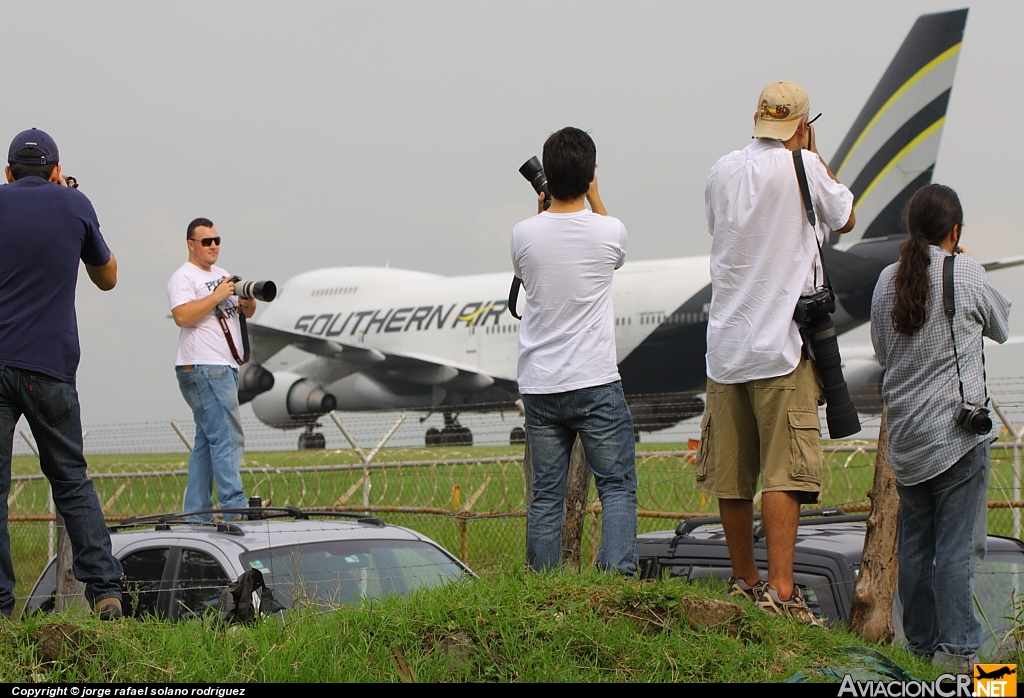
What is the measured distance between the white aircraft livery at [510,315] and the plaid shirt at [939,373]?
8002 mm

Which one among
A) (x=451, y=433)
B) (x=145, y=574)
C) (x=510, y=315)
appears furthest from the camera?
(x=510, y=315)

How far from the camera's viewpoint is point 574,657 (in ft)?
10.2

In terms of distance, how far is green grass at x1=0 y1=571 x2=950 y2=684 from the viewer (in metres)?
3.00

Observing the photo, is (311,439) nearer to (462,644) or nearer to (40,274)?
(40,274)

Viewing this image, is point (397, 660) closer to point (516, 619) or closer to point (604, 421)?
point (516, 619)

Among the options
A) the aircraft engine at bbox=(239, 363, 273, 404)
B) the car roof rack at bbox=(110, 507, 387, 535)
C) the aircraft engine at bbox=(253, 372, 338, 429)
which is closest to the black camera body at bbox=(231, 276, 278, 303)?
the car roof rack at bbox=(110, 507, 387, 535)

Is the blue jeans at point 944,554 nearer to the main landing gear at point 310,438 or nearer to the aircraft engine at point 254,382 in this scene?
the main landing gear at point 310,438

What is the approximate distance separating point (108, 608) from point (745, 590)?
2160 millimetres

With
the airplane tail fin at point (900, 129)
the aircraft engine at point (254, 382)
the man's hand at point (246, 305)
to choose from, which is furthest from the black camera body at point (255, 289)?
the aircraft engine at point (254, 382)

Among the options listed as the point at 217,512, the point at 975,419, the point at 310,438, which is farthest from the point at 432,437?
the point at 975,419

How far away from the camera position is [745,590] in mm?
3867

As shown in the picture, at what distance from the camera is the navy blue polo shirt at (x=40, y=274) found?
12.6 feet

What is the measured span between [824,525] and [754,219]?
6.13 ft

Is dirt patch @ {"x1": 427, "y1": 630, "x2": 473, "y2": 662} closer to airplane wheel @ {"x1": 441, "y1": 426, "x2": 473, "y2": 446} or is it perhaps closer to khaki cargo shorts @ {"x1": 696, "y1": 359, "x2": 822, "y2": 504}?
khaki cargo shorts @ {"x1": 696, "y1": 359, "x2": 822, "y2": 504}
